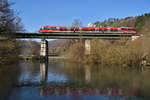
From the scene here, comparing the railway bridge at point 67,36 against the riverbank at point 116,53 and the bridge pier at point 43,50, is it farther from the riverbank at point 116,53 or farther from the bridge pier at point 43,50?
the riverbank at point 116,53

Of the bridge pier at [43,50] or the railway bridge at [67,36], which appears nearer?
the railway bridge at [67,36]

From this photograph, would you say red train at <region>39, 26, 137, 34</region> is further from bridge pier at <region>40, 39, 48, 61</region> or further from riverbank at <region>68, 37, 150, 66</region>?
riverbank at <region>68, 37, 150, 66</region>

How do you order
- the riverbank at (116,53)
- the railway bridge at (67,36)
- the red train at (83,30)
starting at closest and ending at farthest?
the riverbank at (116,53)
the red train at (83,30)
the railway bridge at (67,36)

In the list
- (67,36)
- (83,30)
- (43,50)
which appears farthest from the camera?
(43,50)

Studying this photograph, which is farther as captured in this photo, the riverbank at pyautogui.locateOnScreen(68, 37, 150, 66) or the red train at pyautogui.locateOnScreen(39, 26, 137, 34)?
the red train at pyautogui.locateOnScreen(39, 26, 137, 34)

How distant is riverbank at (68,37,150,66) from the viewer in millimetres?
54094

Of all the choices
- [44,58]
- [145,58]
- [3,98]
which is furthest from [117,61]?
[3,98]

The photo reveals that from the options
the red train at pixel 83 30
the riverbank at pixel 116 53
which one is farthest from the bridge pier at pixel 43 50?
the riverbank at pixel 116 53

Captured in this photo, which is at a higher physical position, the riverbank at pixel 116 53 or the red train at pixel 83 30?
the red train at pixel 83 30

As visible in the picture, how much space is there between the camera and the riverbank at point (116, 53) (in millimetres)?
54094

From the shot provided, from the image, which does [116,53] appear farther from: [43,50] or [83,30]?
[43,50]

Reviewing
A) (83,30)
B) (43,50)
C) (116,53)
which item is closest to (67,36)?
(83,30)

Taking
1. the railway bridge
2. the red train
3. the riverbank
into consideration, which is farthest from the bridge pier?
the riverbank

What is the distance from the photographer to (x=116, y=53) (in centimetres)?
5841
